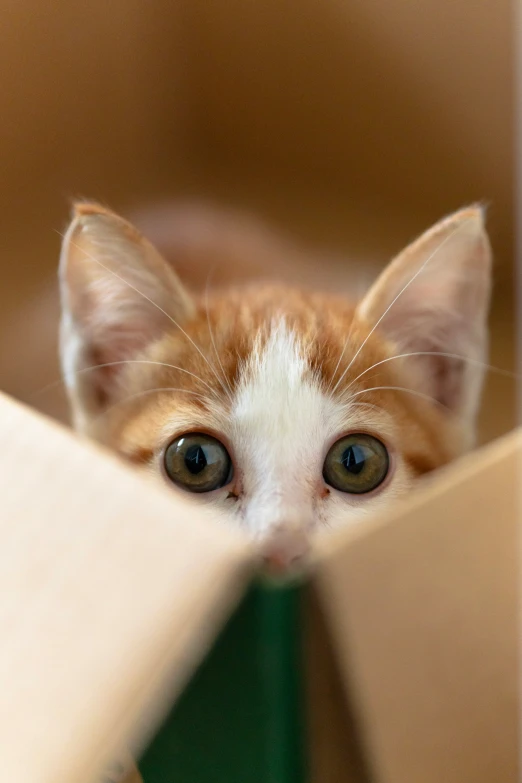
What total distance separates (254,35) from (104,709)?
4.23 feet

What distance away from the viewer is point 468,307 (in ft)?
3.13

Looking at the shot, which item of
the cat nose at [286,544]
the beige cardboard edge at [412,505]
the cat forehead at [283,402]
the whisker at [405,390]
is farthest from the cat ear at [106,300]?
the beige cardboard edge at [412,505]

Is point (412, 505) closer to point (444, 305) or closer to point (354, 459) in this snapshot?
point (354, 459)

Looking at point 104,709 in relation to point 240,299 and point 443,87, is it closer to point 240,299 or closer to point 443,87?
point 240,299

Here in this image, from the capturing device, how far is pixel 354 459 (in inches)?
33.5

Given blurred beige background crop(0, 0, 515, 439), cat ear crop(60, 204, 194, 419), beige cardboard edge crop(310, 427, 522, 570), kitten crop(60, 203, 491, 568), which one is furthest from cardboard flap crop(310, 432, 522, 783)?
blurred beige background crop(0, 0, 515, 439)

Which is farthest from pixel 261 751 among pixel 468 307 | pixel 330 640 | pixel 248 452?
pixel 468 307

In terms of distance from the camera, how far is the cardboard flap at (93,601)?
0.40m

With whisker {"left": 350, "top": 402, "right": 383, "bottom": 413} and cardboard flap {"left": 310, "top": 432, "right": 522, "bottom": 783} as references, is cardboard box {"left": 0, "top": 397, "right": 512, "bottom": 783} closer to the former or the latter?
cardboard flap {"left": 310, "top": 432, "right": 522, "bottom": 783}

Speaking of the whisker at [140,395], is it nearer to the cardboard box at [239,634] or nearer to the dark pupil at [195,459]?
the dark pupil at [195,459]

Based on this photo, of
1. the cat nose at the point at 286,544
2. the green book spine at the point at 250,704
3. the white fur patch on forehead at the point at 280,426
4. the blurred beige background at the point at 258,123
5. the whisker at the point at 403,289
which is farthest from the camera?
the blurred beige background at the point at 258,123

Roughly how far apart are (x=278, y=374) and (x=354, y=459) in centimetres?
13

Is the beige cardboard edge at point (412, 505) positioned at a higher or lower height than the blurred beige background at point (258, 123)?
lower

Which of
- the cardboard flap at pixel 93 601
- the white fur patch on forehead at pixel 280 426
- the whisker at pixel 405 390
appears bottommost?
the cardboard flap at pixel 93 601
